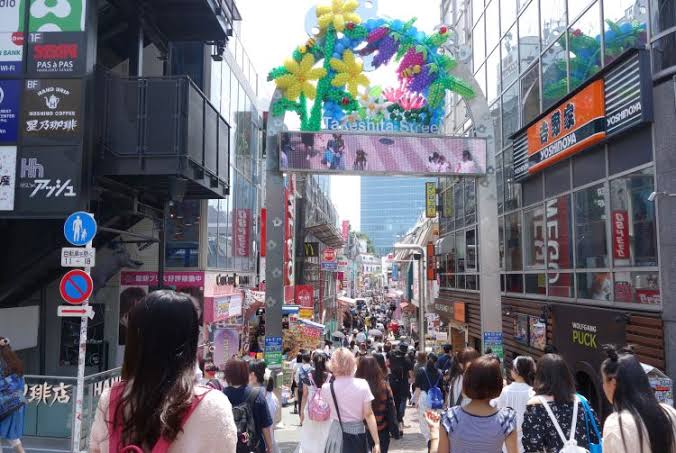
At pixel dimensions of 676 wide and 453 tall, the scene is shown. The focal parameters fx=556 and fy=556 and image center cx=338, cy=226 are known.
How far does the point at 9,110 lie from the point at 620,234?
1164cm

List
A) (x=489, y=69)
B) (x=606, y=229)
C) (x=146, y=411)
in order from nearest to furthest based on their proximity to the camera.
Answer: (x=146, y=411) → (x=606, y=229) → (x=489, y=69)

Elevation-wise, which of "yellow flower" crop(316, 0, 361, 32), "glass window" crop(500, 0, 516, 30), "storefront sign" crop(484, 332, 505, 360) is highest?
"glass window" crop(500, 0, 516, 30)

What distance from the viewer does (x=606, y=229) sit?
10.8m

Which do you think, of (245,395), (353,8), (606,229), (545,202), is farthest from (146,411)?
(545,202)

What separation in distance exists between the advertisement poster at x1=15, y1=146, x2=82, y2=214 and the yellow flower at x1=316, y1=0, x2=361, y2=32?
6147mm

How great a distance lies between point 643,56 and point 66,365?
14774 mm

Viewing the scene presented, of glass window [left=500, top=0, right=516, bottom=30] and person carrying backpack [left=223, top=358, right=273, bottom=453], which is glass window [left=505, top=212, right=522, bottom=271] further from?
person carrying backpack [left=223, top=358, right=273, bottom=453]

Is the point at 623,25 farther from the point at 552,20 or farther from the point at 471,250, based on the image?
the point at 471,250

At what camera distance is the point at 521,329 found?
15.6m

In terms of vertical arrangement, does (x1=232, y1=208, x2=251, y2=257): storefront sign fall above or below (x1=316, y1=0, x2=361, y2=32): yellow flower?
below

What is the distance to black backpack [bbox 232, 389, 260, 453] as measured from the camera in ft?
16.2

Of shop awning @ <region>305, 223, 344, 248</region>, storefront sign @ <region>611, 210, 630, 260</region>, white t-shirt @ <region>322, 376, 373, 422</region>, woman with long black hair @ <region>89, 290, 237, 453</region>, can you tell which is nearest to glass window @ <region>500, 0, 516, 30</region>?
storefront sign @ <region>611, 210, 630, 260</region>

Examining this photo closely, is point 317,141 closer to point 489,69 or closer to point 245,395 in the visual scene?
point 245,395

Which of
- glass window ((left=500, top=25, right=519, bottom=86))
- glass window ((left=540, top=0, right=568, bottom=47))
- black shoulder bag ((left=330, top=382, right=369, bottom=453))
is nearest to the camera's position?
black shoulder bag ((left=330, top=382, right=369, bottom=453))
